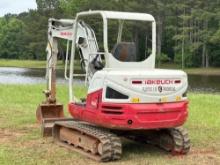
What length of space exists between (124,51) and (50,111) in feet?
10.9

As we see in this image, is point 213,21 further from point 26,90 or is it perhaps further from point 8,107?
point 8,107

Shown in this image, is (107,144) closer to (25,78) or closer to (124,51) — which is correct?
(124,51)

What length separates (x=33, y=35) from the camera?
285 feet

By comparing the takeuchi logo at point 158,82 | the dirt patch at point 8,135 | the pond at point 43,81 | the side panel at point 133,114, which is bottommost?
the pond at point 43,81

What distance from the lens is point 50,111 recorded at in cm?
1235

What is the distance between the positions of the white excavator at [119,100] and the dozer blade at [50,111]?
134 centimetres

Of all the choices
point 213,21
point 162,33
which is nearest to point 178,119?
point 213,21

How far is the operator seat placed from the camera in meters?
9.63

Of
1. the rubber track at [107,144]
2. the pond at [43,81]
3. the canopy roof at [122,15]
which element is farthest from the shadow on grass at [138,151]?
the pond at [43,81]

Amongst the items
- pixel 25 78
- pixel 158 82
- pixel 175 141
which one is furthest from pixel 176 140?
pixel 25 78

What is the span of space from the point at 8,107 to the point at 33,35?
72301mm

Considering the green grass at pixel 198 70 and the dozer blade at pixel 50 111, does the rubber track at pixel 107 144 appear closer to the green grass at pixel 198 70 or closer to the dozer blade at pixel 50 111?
the dozer blade at pixel 50 111

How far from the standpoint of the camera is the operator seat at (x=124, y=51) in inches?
379

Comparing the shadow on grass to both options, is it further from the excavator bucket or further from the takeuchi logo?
the excavator bucket
